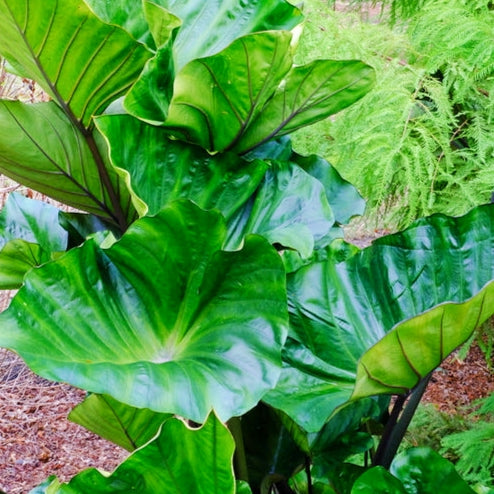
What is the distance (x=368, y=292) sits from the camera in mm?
691

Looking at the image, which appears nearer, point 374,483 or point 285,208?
point 374,483

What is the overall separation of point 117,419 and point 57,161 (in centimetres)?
31

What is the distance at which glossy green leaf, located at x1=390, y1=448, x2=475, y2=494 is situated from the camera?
60 centimetres

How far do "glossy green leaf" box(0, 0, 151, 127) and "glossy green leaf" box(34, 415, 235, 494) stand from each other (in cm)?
39

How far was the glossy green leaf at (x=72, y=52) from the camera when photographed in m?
0.61

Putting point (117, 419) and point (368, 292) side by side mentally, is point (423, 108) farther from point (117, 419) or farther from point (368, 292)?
point (117, 419)

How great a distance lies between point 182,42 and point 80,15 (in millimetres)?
184

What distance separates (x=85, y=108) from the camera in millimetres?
751

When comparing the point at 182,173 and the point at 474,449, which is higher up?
the point at 182,173

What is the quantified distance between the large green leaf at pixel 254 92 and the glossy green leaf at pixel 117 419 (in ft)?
0.97

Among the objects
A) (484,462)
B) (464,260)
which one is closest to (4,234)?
(464,260)

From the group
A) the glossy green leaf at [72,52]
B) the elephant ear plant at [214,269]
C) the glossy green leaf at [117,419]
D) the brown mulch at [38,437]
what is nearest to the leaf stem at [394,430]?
the elephant ear plant at [214,269]

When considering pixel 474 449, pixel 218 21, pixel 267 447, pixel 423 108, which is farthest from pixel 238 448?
pixel 423 108

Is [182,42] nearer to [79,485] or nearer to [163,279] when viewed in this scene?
[163,279]
